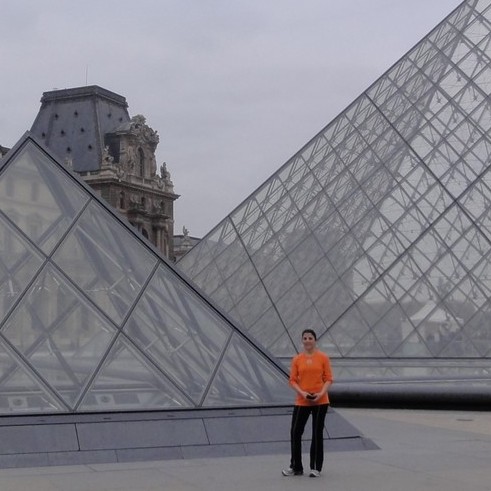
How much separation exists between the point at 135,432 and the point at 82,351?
1.00 metres

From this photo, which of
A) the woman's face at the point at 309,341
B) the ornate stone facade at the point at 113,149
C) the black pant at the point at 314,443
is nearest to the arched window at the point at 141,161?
the ornate stone facade at the point at 113,149

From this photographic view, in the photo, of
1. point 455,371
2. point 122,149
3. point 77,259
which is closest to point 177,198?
point 122,149

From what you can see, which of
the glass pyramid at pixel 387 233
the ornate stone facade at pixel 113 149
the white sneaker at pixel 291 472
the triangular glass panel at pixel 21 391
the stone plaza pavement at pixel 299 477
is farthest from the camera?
the ornate stone facade at pixel 113 149

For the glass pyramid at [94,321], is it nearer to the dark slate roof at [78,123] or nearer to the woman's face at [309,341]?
the woman's face at [309,341]

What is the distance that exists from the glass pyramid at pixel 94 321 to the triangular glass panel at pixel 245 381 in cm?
1

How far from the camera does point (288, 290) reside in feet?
72.9

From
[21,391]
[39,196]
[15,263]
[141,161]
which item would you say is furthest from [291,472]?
[141,161]

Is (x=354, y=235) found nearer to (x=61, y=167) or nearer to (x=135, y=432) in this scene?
(x=61, y=167)

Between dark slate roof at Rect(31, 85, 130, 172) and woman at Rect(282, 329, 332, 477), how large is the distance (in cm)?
8956

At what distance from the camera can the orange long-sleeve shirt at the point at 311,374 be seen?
827 cm

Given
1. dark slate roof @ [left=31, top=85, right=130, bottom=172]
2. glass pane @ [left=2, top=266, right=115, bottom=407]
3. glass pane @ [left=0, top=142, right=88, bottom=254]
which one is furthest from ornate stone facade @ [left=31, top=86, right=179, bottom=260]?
glass pane @ [left=2, top=266, right=115, bottom=407]

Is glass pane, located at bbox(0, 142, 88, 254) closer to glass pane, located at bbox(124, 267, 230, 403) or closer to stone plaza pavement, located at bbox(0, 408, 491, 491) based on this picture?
glass pane, located at bbox(124, 267, 230, 403)

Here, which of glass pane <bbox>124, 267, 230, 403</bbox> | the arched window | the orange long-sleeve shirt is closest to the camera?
the orange long-sleeve shirt

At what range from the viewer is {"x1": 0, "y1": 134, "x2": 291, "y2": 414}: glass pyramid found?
30.8 ft
